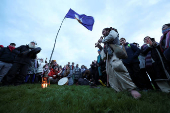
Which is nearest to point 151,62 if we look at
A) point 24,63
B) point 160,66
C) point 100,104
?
point 160,66

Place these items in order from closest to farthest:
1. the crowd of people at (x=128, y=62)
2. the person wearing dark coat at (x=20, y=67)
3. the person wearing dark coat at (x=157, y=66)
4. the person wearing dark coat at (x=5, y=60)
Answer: the crowd of people at (x=128, y=62), the person wearing dark coat at (x=157, y=66), the person wearing dark coat at (x=20, y=67), the person wearing dark coat at (x=5, y=60)

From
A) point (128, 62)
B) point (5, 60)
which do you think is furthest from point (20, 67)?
point (128, 62)

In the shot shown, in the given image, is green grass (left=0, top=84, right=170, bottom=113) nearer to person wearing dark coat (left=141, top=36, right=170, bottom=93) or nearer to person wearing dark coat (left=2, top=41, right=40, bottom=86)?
person wearing dark coat (left=141, top=36, right=170, bottom=93)

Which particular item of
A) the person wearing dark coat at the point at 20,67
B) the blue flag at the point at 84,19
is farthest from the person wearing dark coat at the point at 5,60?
the blue flag at the point at 84,19

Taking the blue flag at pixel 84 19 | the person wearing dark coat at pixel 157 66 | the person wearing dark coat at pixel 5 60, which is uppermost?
the blue flag at pixel 84 19

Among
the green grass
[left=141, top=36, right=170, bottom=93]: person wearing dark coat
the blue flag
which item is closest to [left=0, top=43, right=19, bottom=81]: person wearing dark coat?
the blue flag

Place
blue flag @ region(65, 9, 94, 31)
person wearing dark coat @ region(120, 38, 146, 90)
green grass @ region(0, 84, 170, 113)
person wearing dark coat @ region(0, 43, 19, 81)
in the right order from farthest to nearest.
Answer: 1. blue flag @ region(65, 9, 94, 31)
2. person wearing dark coat @ region(0, 43, 19, 81)
3. person wearing dark coat @ region(120, 38, 146, 90)
4. green grass @ region(0, 84, 170, 113)

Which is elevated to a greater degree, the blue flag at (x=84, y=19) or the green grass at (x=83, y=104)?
the blue flag at (x=84, y=19)

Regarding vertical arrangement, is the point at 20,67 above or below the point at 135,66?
above

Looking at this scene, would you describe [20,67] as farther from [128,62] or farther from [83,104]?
[128,62]

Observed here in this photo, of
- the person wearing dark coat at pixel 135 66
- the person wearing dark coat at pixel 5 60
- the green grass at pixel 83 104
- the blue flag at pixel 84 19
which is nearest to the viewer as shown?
the green grass at pixel 83 104

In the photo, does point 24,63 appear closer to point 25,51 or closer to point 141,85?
point 25,51

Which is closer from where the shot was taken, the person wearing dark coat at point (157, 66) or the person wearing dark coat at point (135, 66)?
the person wearing dark coat at point (157, 66)

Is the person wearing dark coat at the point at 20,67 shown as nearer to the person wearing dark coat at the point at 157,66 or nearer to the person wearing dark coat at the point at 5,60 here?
the person wearing dark coat at the point at 5,60
